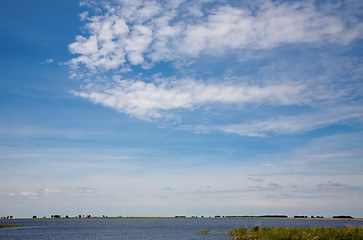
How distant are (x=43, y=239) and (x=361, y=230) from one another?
7081cm

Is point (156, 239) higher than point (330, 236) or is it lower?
lower

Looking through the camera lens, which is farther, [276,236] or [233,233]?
[233,233]

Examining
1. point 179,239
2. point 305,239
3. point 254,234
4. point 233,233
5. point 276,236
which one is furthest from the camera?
point 179,239

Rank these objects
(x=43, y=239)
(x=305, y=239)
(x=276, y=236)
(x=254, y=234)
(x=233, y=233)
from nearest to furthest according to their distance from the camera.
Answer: (x=305, y=239), (x=276, y=236), (x=254, y=234), (x=233, y=233), (x=43, y=239)

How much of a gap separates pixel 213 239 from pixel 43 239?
142 ft

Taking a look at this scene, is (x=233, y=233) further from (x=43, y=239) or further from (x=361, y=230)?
(x=43, y=239)

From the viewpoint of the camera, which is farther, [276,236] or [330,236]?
[276,236]

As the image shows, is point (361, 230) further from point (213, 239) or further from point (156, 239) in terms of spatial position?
point (156, 239)

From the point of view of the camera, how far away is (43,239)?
79125mm

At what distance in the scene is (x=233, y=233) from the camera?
221ft

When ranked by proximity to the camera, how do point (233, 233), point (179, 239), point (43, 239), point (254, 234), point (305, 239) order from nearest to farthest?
point (305, 239)
point (254, 234)
point (233, 233)
point (179, 239)
point (43, 239)

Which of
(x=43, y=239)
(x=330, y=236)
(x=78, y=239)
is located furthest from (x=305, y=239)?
(x=43, y=239)

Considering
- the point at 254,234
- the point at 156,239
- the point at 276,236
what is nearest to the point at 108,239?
the point at 156,239

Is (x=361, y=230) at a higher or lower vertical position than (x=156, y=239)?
higher
